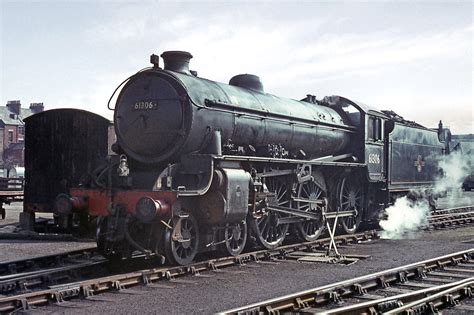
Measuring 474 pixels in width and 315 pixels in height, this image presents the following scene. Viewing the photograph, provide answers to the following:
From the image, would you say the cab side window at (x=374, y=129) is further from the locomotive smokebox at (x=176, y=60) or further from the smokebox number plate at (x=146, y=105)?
the smokebox number plate at (x=146, y=105)

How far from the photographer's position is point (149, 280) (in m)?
7.70

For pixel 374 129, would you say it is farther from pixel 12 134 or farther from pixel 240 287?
pixel 12 134

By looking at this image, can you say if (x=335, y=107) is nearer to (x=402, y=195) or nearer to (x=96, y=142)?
(x=402, y=195)

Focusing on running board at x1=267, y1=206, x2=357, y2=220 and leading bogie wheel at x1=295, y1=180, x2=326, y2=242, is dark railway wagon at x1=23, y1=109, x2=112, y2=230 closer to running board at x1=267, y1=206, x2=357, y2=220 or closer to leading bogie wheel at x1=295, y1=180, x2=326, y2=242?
leading bogie wheel at x1=295, y1=180, x2=326, y2=242

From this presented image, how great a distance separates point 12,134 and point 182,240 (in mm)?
52666

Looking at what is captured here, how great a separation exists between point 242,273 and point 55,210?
10.3 ft

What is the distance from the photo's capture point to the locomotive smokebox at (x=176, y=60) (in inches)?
385

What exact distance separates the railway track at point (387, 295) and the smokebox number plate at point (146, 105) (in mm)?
4347

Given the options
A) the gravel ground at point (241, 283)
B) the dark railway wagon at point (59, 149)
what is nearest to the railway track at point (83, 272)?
the gravel ground at point (241, 283)

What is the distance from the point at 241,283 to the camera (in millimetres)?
7742

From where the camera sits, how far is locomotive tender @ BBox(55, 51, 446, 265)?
8.66 meters

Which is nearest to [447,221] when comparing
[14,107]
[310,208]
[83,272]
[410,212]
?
[410,212]

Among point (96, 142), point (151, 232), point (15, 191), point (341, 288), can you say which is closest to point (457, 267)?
point (341, 288)

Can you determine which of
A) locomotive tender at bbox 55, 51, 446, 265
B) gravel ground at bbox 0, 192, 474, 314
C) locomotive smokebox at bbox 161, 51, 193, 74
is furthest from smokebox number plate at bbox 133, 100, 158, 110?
gravel ground at bbox 0, 192, 474, 314
